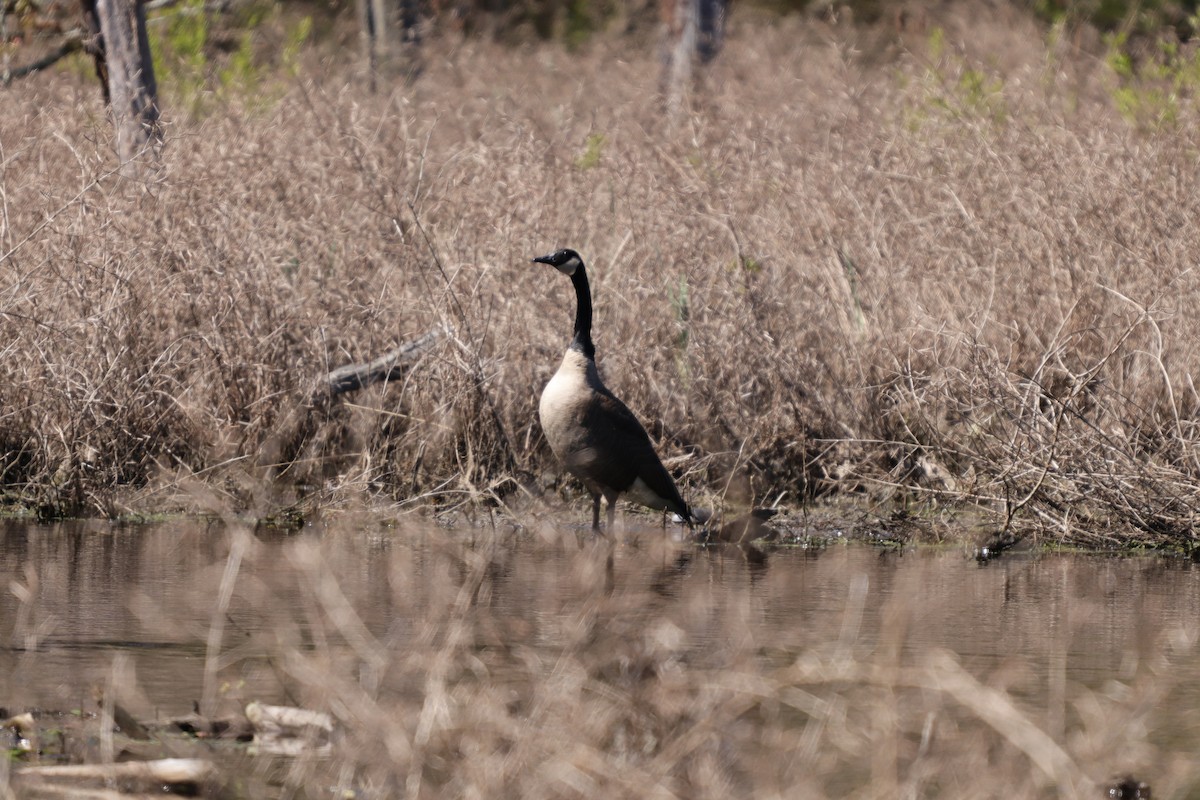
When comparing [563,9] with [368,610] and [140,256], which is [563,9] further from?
[368,610]

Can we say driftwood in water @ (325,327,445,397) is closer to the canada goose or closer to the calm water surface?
the calm water surface

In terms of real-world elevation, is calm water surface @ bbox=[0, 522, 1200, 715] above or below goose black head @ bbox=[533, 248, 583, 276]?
below

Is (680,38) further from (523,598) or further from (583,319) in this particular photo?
(523,598)

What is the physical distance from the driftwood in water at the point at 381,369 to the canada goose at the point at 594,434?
1234mm

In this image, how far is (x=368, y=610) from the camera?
700cm

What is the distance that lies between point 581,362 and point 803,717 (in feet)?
13.0

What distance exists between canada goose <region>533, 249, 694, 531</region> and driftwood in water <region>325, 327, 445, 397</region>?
1234 millimetres

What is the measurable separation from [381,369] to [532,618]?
3.64 meters

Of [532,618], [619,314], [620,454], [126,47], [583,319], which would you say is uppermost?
[126,47]

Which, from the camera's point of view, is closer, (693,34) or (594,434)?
(594,434)

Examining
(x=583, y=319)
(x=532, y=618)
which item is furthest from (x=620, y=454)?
(x=532, y=618)

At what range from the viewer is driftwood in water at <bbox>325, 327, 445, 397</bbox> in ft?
33.7

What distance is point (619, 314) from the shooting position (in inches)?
427

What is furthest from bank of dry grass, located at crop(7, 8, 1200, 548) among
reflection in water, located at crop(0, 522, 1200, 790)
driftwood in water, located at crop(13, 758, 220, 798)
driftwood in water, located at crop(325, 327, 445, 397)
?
driftwood in water, located at crop(13, 758, 220, 798)
